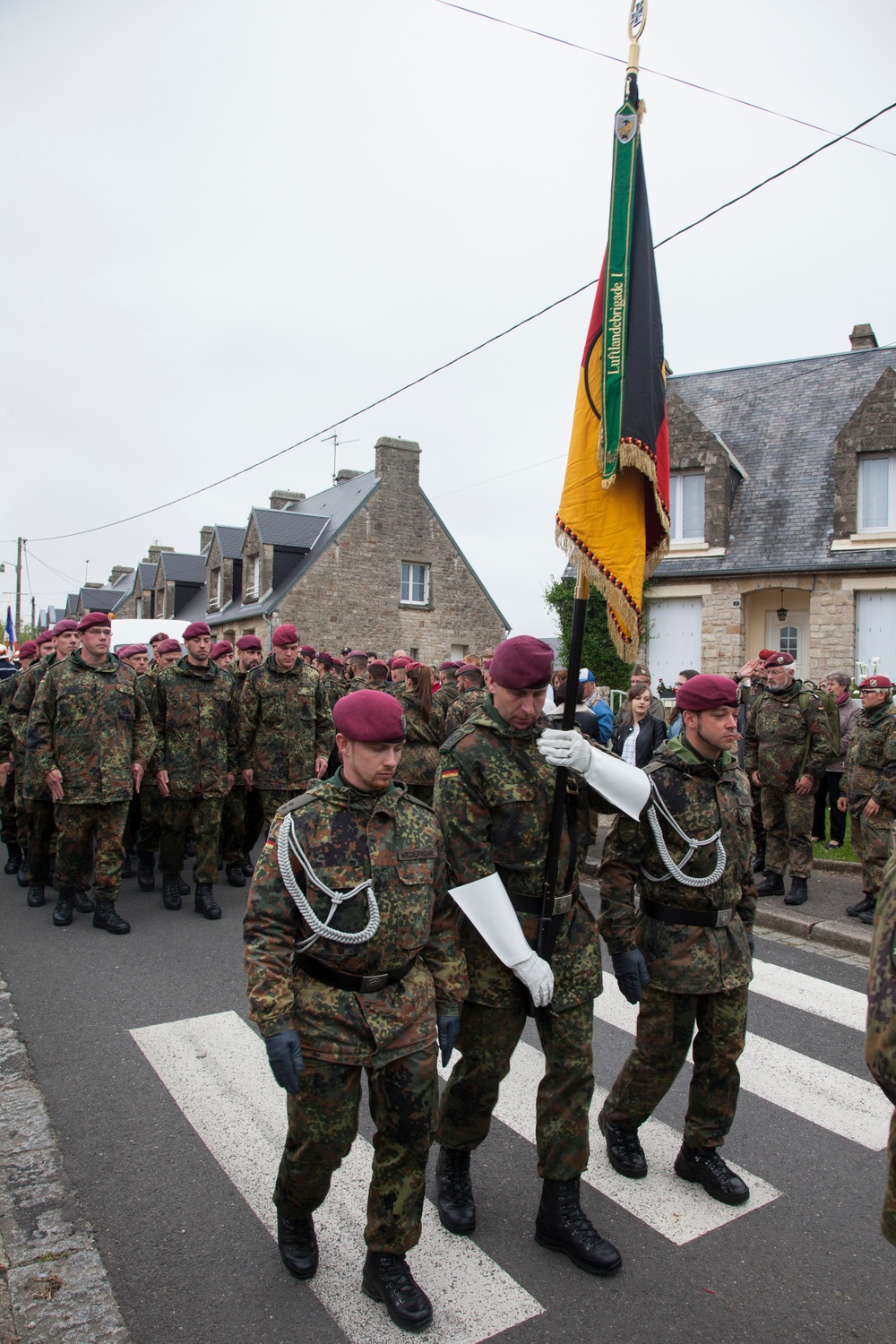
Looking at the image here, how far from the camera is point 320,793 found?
9.66 ft

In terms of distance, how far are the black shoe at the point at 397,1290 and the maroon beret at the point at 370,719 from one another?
5.33ft

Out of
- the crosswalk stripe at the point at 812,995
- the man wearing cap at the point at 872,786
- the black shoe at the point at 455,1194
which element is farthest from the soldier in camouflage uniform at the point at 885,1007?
the man wearing cap at the point at 872,786

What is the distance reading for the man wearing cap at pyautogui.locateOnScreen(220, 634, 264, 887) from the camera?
875cm

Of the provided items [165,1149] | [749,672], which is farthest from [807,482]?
[165,1149]

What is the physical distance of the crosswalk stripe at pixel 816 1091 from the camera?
4176mm

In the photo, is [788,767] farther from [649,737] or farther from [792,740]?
[649,737]

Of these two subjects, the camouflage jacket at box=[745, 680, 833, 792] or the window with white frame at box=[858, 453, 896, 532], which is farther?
the window with white frame at box=[858, 453, 896, 532]

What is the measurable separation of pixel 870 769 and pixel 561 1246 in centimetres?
572

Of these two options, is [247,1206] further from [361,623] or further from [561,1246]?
[361,623]

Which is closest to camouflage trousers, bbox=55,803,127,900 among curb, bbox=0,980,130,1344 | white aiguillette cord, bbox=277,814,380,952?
curb, bbox=0,980,130,1344

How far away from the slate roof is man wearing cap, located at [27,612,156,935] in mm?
16073

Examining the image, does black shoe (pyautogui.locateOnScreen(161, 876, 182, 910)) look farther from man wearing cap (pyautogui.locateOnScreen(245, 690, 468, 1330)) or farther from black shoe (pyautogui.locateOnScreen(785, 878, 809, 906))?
black shoe (pyautogui.locateOnScreen(785, 878, 809, 906))

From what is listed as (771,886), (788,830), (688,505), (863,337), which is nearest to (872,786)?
(788,830)

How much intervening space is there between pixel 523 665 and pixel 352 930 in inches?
42.9
